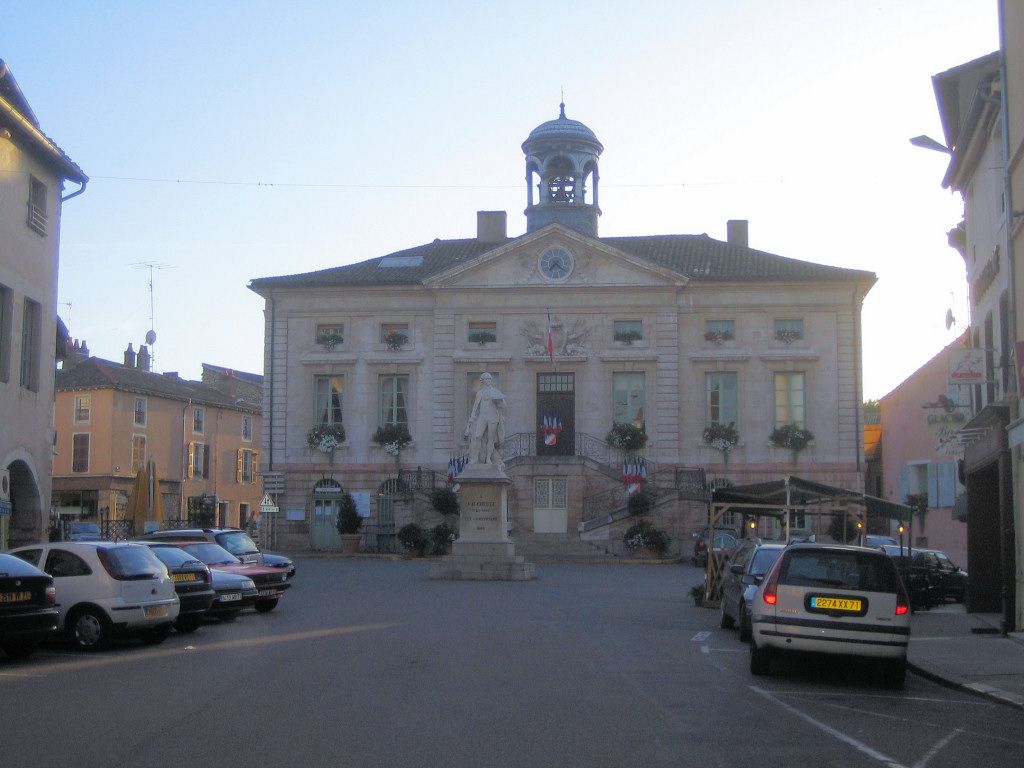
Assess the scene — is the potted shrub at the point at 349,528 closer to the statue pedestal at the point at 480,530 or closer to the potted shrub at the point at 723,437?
the potted shrub at the point at 723,437

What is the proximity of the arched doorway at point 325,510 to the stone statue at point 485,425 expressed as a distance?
1885 centimetres

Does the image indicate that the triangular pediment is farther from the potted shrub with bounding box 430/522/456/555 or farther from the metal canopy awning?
the metal canopy awning

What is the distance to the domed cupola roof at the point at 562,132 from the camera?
54.7m

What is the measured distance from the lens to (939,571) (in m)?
27.3

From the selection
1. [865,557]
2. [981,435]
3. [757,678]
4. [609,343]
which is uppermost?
[609,343]

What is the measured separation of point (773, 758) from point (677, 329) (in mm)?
43268

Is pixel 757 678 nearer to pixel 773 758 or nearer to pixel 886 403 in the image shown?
pixel 773 758

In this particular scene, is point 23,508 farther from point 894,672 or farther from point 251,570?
point 894,672

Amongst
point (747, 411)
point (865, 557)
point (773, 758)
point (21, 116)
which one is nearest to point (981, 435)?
point (865, 557)

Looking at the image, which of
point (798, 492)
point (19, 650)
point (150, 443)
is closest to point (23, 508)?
point (19, 650)

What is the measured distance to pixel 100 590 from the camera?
16.2 m

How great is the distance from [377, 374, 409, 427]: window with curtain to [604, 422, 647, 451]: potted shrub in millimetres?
8589

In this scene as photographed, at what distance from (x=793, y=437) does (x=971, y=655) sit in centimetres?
3410

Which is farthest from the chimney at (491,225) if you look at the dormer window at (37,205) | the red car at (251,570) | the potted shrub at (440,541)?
the red car at (251,570)
